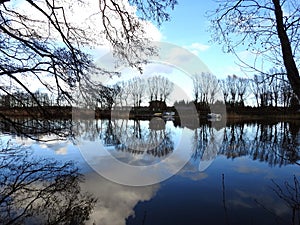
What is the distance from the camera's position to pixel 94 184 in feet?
24.9

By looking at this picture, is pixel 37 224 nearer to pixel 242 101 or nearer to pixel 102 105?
pixel 102 105

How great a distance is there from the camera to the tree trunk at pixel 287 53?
2.87 meters

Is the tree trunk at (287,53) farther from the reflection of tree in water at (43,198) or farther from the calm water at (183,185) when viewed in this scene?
the reflection of tree in water at (43,198)

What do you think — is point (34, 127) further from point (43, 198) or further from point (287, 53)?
point (287, 53)

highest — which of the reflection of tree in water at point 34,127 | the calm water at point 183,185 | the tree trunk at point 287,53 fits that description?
the tree trunk at point 287,53

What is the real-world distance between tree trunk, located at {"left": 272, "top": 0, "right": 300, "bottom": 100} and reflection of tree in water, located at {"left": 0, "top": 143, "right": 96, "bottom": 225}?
450 centimetres

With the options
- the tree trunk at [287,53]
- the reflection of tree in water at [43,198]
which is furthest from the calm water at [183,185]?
the tree trunk at [287,53]

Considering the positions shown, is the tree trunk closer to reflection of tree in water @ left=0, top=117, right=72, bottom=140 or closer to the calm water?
the calm water

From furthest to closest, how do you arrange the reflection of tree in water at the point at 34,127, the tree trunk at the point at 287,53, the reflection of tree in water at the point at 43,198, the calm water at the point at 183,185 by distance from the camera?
the calm water at the point at 183,185 < the reflection of tree in water at the point at 43,198 < the reflection of tree in water at the point at 34,127 < the tree trunk at the point at 287,53

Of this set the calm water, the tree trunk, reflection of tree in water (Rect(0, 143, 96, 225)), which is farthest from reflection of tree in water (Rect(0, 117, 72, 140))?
the tree trunk

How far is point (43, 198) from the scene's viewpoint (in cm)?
621

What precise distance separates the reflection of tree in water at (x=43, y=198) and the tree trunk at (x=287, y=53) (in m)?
4.50

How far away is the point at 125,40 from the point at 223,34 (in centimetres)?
208

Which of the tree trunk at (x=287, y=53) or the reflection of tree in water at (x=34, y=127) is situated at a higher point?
the tree trunk at (x=287, y=53)
